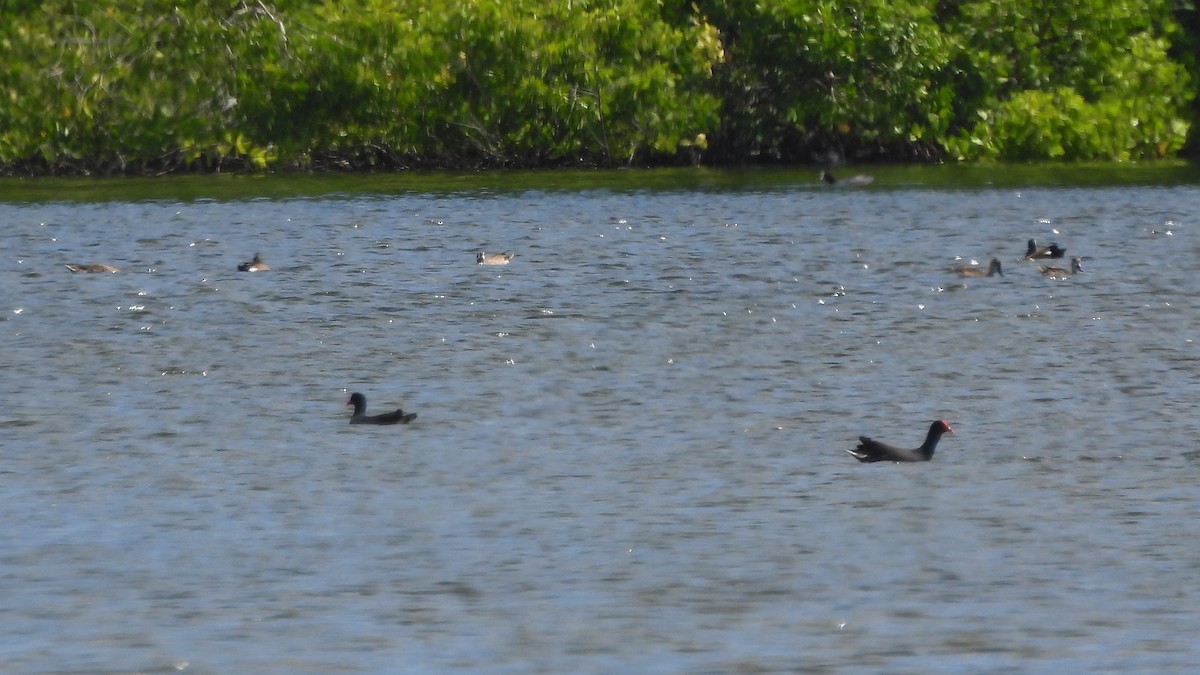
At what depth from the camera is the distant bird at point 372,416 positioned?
17344 millimetres

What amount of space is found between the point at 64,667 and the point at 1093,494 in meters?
6.75

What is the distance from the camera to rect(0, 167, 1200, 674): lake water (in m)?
11.2

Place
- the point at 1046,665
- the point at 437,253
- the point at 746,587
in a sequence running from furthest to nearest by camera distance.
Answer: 1. the point at 437,253
2. the point at 746,587
3. the point at 1046,665

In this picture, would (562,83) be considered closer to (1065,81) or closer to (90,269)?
(1065,81)

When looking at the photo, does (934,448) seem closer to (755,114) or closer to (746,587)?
(746,587)

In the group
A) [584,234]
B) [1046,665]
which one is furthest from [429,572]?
[584,234]

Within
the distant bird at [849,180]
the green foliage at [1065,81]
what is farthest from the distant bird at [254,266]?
the green foliage at [1065,81]

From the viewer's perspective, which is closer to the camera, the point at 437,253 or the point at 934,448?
the point at 934,448

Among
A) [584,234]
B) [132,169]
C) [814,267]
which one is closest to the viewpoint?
[814,267]

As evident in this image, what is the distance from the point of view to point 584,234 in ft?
118

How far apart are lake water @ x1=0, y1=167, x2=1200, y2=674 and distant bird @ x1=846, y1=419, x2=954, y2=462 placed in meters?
0.12

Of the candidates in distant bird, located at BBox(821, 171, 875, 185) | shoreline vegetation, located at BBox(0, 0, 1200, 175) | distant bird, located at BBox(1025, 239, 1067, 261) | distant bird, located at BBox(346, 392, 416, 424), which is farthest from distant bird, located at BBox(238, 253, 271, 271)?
shoreline vegetation, located at BBox(0, 0, 1200, 175)

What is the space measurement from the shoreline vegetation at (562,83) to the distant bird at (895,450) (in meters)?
37.9

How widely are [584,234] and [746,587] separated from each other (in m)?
24.3
